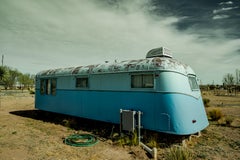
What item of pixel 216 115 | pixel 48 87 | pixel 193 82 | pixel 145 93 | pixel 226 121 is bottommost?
A: pixel 226 121

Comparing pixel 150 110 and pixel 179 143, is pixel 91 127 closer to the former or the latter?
pixel 150 110

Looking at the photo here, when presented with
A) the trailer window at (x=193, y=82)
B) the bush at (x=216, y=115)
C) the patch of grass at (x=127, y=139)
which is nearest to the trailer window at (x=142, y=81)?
the trailer window at (x=193, y=82)

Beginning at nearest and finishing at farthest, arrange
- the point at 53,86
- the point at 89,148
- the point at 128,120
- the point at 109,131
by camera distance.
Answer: the point at 89,148 < the point at 128,120 < the point at 109,131 < the point at 53,86

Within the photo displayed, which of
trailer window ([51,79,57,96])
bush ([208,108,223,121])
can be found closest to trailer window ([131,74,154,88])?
trailer window ([51,79,57,96])

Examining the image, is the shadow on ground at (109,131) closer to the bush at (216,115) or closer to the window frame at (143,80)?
the window frame at (143,80)

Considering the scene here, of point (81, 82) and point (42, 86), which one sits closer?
point (81, 82)

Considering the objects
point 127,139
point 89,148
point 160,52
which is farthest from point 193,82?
point 89,148

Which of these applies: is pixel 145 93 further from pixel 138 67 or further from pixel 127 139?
pixel 127 139

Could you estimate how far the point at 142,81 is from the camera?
22.5 feet

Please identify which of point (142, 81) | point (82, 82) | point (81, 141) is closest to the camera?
point (81, 141)

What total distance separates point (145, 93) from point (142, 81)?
48 cm

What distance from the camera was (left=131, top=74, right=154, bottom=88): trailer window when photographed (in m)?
6.64

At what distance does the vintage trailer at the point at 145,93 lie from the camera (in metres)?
6.16

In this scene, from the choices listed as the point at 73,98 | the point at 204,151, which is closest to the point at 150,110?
the point at 204,151
